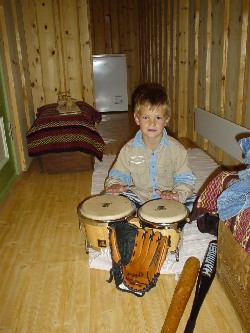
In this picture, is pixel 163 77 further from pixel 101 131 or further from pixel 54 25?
pixel 54 25

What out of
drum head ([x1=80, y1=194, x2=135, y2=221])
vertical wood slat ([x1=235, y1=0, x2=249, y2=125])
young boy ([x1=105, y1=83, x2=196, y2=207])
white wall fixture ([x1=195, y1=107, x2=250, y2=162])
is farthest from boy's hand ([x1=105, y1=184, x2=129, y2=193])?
vertical wood slat ([x1=235, y1=0, x2=249, y2=125])

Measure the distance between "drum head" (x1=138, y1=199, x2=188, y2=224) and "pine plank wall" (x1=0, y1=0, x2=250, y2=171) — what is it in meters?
1.51

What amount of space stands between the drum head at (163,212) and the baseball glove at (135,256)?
68 mm

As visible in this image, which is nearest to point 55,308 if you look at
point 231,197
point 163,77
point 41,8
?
point 231,197

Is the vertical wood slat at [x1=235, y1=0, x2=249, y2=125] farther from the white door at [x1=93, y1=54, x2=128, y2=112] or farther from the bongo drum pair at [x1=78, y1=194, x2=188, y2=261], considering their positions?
the white door at [x1=93, y1=54, x2=128, y2=112]

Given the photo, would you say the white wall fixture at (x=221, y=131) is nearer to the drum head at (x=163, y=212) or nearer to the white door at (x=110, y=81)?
the drum head at (x=163, y=212)

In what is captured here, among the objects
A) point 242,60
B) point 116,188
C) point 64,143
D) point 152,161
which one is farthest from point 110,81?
point 116,188

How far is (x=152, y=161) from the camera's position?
2012 mm

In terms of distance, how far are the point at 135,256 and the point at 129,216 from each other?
0.69ft

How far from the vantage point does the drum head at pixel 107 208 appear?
5.32 ft

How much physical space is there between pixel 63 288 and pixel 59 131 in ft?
6.53

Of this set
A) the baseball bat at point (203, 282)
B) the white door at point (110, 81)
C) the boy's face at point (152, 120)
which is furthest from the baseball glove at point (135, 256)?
the white door at point (110, 81)

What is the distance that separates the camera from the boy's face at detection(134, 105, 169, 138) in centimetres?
189

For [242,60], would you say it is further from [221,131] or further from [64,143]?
[64,143]
